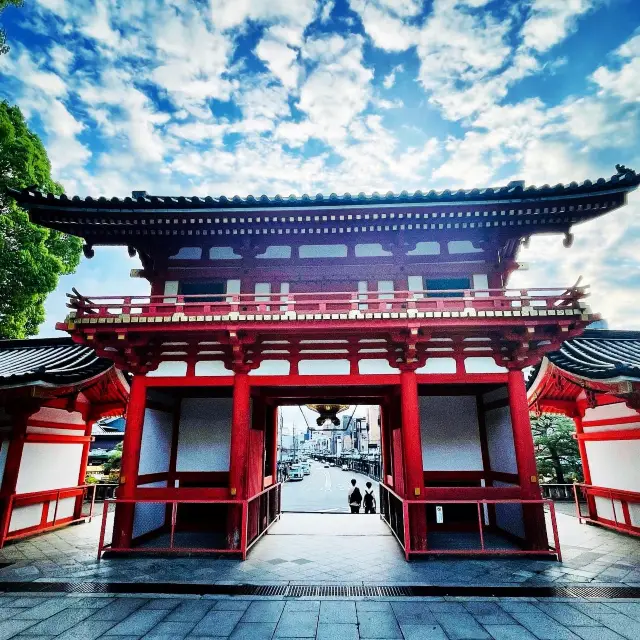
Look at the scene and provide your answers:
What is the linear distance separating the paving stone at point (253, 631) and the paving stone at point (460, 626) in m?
2.34

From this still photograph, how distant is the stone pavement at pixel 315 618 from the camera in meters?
4.89

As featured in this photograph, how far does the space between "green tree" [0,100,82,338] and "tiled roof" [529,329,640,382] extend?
59.9 ft

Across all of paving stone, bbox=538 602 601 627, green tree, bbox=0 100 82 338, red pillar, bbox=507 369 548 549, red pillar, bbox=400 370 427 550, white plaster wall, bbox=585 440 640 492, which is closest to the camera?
paving stone, bbox=538 602 601 627

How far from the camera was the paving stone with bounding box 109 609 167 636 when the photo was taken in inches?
196

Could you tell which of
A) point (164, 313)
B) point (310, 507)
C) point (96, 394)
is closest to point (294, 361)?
point (164, 313)

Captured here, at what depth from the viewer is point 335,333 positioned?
364 inches

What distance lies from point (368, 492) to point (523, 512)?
8.70 m

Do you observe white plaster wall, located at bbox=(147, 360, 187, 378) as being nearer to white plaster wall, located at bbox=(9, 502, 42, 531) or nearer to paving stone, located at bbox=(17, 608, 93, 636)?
paving stone, located at bbox=(17, 608, 93, 636)

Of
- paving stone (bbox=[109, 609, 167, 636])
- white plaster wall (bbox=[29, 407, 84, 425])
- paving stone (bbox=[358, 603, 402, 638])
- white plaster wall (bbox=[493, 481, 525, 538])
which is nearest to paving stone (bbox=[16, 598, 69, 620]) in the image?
paving stone (bbox=[109, 609, 167, 636])

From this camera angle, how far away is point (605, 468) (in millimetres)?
11312

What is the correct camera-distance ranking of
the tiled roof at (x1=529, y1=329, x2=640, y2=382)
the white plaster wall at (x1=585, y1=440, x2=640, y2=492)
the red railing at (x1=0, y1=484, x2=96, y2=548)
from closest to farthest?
the tiled roof at (x1=529, y1=329, x2=640, y2=382), the red railing at (x1=0, y1=484, x2=96, y2=548), the white plaster wall at (x1=585, y1=440, x2=640, y2=492)

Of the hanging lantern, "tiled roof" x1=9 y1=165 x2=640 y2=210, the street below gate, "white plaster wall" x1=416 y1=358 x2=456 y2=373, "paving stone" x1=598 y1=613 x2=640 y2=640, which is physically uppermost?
"tiled roof" x1=9 y1=165 x2=640 y2=210

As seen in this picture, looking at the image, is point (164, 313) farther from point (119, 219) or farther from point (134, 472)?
point (134, 472)

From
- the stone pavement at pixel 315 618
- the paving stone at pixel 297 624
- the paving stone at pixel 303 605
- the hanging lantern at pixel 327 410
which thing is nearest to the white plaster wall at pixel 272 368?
the stone pavement at pixel 315 618
